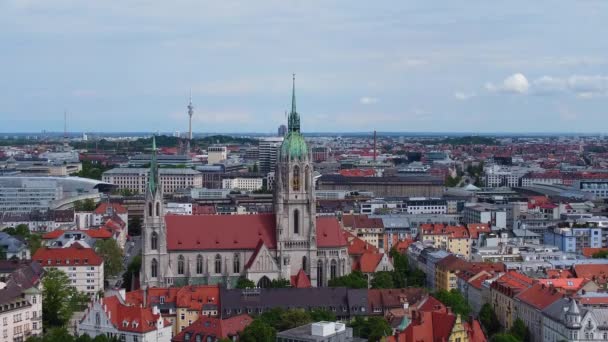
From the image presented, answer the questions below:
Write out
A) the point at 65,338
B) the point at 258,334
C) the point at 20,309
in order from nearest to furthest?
the point at 258,334
the point at 65,338
the point at 20,309

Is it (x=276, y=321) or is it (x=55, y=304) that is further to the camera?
(x=55, y=304)

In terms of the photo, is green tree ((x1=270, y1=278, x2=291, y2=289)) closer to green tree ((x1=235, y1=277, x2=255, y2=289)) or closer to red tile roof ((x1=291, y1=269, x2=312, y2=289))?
red tile roof ((x1=291, y1=269, x2=312, y2=289))

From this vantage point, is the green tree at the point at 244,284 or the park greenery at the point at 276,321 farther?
the green tree at the point at 244,284

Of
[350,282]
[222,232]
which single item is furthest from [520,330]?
[222,232]

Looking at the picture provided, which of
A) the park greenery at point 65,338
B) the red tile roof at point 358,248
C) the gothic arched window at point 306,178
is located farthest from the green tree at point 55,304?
the red tile roof at point 358,248

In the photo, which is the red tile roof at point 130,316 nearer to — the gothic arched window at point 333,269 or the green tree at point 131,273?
the green tree at point 131,273

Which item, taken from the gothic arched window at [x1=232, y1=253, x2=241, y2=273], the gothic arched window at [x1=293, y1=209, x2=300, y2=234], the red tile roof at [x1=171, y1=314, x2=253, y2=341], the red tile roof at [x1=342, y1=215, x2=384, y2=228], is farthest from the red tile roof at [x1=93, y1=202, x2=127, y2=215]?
Answer: the red tile roof at [x1=171, y1=314, x2=253, y2=341]

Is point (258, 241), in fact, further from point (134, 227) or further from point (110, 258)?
point (134, 227)
